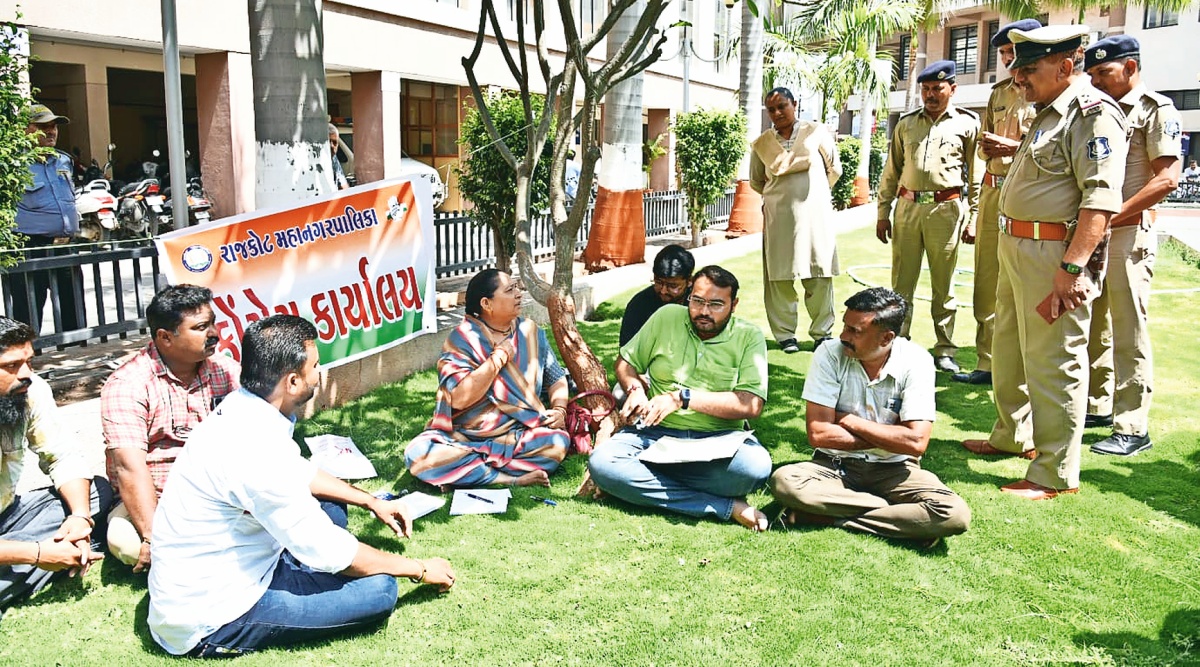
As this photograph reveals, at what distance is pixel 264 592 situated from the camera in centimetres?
325

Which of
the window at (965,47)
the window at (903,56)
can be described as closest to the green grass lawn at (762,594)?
the window at (965,47)

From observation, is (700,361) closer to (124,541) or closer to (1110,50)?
(124,541)

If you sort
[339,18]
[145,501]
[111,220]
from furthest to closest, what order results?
[339,18] → [111,220] → [145,501]

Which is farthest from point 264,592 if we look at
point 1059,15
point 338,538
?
point 1059,15

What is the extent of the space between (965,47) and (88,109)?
39.7 m

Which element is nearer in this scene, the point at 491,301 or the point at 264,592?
the point at 264,592

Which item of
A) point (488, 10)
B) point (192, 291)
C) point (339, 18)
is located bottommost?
point (192, 291)

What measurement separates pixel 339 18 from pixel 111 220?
5103 millimetres

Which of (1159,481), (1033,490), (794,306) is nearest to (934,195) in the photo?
(794,306)

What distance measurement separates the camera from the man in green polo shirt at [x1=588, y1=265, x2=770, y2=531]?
4.38m

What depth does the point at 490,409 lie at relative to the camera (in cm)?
493

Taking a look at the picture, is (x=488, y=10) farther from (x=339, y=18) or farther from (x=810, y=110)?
(x=810, y=110)

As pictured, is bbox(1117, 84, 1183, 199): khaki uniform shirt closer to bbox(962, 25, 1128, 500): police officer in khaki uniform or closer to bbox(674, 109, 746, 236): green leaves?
bbox(962, 25, 1128, 500): police officer in khaki uniform

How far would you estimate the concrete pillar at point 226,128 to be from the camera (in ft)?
42.0
